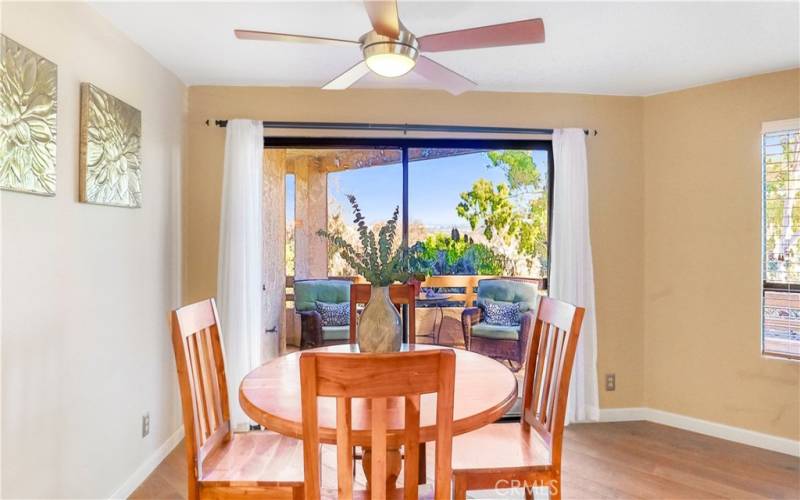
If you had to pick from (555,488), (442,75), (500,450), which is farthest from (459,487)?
(442,75)

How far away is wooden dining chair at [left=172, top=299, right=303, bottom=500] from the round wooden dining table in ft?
0.59

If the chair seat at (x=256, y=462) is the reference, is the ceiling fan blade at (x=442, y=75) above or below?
above

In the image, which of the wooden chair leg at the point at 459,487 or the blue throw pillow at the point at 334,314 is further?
the blue throw pillow at the point at 334,314

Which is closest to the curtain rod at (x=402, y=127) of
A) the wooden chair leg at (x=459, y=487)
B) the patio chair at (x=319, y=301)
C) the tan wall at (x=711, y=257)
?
the tan wall at (x=711, y=257)

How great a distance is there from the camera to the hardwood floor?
2.25 m

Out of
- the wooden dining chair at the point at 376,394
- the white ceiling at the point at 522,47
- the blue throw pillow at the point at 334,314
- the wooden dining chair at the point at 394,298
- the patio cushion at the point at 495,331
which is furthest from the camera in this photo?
the patio cushion at the point at 495,331

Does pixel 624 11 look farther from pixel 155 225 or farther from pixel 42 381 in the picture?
pixel 42 381

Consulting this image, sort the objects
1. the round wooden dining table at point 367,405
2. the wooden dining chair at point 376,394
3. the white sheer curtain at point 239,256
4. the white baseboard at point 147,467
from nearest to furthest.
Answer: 1. the wooden dining chair at point 376,394
2. the round wooden dining table at point 367,405
3. the white baseboard at point 147,467
4. the white sheer curtain at point 239,256

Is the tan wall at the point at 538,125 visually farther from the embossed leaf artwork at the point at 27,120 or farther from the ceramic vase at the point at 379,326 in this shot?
the ceramic vase at the point at 379,326

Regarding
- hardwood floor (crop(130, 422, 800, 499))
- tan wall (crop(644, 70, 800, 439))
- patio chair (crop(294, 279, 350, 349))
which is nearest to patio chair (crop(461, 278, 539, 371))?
hardwood floor (crop(130, 422, 800, 499))

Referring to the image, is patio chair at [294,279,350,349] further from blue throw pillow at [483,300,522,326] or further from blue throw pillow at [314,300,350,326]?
blue throw pillow at [483,300,522,326]

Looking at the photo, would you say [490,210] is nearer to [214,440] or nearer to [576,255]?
[576,255]

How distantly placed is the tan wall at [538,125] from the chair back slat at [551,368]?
156 cm

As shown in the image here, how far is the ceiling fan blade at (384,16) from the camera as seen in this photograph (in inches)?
52.0
